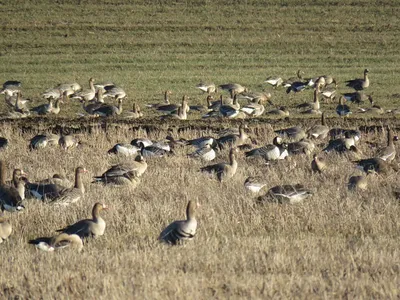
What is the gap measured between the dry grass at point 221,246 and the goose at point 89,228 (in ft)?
0.44

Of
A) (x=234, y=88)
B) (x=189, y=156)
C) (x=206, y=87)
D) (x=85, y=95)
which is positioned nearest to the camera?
(x=189, y=156)

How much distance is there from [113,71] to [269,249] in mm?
25217

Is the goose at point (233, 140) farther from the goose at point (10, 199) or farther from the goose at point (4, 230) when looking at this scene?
the goose at point (4, 230)

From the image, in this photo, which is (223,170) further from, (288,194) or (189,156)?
(189,156)

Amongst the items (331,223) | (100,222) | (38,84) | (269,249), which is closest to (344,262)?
(269,249)

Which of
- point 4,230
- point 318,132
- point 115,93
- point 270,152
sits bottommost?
point 115,93

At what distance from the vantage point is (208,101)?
978 inches

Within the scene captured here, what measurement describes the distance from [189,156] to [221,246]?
6.27 m

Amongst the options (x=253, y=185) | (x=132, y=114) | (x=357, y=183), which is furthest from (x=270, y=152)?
(x=132, y=114)

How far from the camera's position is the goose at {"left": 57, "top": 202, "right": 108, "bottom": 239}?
9336mm

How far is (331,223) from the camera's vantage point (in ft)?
32.8

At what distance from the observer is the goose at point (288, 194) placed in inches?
424

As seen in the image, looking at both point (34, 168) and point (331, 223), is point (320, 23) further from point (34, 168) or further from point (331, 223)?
point (331, 223)

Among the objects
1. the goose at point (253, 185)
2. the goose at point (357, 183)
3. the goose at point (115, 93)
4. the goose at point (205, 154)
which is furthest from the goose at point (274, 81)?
the goose at point (357, 183)
